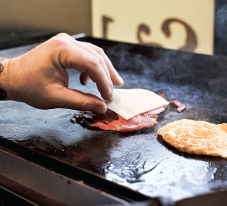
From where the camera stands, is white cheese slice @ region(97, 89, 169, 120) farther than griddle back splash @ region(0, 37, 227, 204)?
Yes

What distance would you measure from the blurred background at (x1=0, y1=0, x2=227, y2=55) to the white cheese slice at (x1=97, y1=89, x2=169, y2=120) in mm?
1526

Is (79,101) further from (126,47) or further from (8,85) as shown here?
(126,47)

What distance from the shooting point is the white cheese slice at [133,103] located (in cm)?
189

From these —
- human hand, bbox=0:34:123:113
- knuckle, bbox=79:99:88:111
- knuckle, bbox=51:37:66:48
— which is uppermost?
knuckle, bbox=51:37:66:48

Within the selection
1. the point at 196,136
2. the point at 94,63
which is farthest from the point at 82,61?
the point at 196,136

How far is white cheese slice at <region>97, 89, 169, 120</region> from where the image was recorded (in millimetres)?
1893

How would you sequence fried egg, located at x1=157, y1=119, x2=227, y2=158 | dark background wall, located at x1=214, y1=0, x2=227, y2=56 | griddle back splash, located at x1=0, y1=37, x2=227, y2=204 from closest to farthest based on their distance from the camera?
griddle back splash, located at x1=0, y1=37, x2=227, y2=204, fried egg, located at x1=157, y1=119, x2=227, y2=158, dark background wall, located at x1=214, y1=0, x2=227, y2=56

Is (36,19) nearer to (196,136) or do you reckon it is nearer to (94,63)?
(94,63)

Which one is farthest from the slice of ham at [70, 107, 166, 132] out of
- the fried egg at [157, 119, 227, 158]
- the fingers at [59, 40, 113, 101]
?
the fingers at [59, 40, 113, 101]

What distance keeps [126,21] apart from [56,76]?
308 centimetres

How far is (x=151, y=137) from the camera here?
174cm

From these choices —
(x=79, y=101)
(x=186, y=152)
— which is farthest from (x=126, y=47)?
(x=186, y=152)

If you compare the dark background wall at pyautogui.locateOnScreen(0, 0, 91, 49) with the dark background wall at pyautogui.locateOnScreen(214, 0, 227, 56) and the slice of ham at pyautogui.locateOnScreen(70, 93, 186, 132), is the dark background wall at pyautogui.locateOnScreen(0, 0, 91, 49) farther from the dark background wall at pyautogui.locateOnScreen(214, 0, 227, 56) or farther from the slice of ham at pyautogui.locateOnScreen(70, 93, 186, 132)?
the dark background wall at pyautogui.locateOnScreen(214, 0, 227, 56)

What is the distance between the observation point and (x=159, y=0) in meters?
4.03
